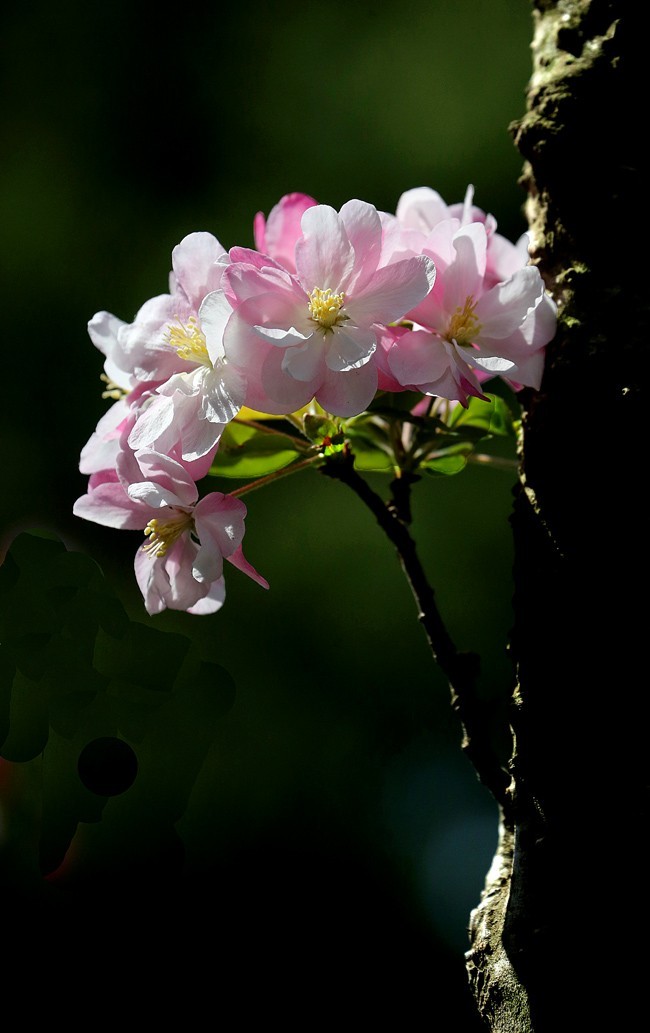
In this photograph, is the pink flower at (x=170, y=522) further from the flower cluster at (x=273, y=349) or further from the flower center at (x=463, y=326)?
the flower center at (x=463, y=326)

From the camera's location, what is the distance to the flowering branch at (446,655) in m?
0.74

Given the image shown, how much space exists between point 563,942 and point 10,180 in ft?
15.0

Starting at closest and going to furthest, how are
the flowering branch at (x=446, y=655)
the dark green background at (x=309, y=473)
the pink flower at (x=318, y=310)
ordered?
the pink flower at (x=318, y=310), the flowering branch at (x=446, y=655), the dark green background at (x=309, y=473)

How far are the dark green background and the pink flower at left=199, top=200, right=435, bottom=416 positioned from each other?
9.76ft

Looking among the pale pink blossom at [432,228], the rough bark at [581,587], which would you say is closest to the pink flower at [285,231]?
the pale pink blossom at [432,228]

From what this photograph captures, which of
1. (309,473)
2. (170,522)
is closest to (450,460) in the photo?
(170,522)

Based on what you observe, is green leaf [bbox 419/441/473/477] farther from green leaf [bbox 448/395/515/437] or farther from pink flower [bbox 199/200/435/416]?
pink flower [bbox 199/200/435/416]

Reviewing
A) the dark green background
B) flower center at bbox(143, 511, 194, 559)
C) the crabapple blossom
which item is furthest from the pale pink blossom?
the dark green background

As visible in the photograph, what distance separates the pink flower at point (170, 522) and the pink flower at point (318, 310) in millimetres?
75

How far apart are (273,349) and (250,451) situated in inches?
5.6

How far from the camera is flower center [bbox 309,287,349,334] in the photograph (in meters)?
0.63

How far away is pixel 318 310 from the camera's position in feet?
2.06

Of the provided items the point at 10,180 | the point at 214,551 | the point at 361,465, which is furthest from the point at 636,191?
the point at 10,180

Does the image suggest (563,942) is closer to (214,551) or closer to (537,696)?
(537,696)
